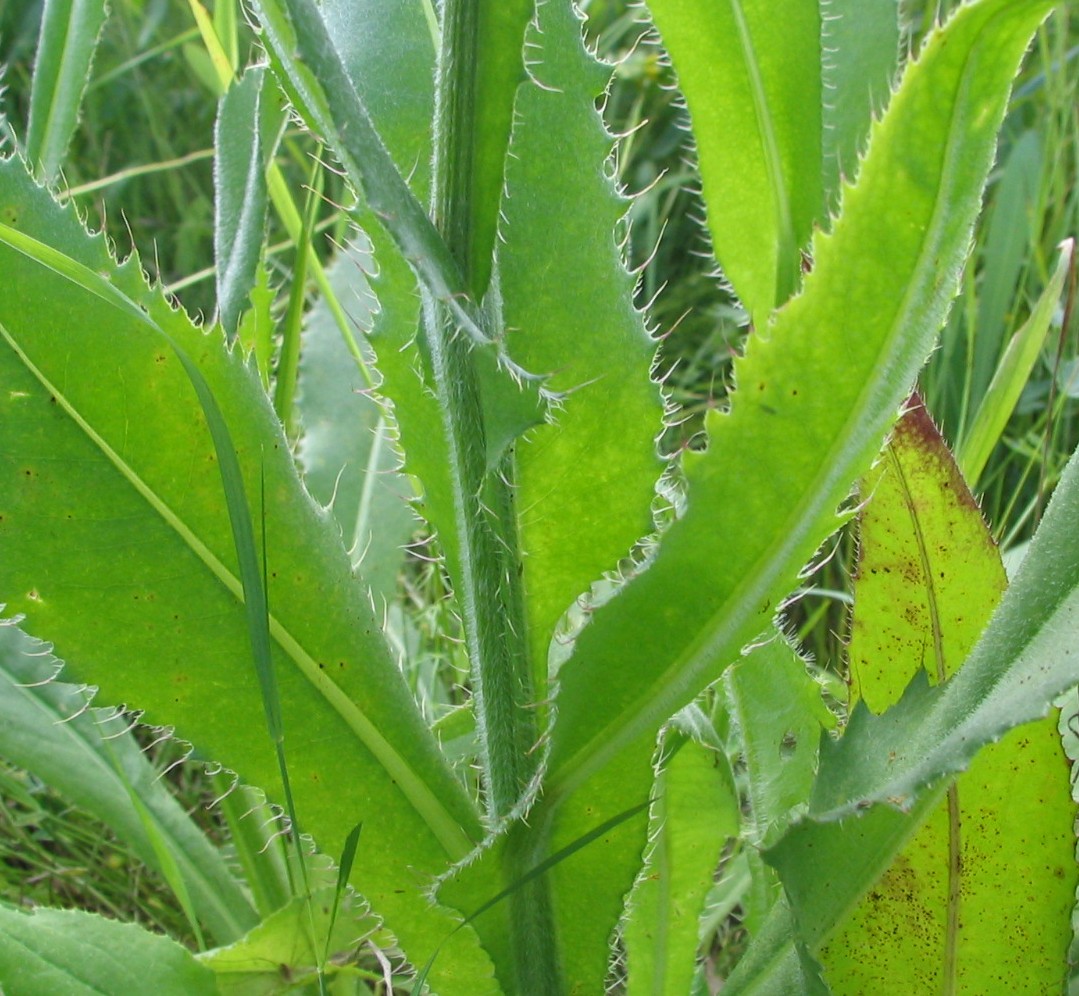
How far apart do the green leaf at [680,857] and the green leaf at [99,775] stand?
1.21 feet

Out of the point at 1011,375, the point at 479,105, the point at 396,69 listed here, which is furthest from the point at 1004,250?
the point at 479,105

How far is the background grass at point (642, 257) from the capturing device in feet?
3.91

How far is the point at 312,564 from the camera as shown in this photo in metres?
0.77

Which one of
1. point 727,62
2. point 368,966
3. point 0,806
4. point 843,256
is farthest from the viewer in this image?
point 0,806

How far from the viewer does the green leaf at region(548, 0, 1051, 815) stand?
0.62 meters

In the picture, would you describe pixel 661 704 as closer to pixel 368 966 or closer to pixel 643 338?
pixel 643 338

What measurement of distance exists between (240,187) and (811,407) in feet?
1.95

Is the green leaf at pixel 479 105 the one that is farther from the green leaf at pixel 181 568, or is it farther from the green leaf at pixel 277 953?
the green leaf at pixel 277 953

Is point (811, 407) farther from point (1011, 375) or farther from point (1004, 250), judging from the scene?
point (1004, 250)

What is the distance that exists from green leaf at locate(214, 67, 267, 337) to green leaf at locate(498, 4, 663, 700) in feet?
0.95

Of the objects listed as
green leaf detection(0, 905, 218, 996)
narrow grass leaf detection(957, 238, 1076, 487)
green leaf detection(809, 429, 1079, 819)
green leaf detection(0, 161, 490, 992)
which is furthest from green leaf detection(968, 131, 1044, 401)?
green leaf detection(0, 905, 218, 996)

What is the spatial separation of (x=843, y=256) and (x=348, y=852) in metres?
0.42

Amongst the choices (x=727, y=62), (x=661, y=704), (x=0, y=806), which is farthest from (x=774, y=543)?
(x=0, y=806)

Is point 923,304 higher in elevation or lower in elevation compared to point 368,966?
higher
